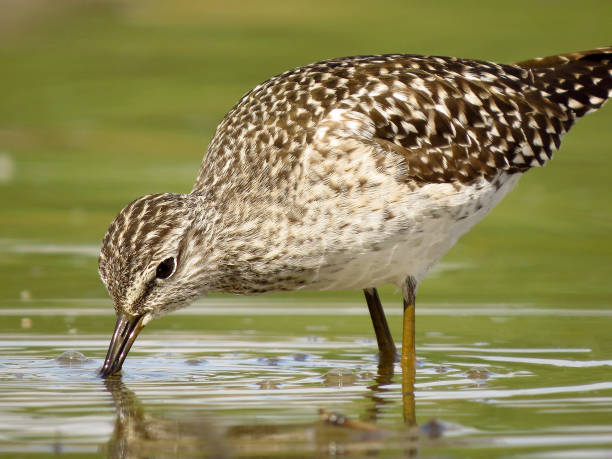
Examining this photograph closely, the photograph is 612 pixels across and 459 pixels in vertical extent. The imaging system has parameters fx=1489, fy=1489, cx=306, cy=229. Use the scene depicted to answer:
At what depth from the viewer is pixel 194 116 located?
2294 cm

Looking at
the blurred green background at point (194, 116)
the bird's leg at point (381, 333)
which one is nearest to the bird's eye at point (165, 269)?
the bird's leg at point (381, 333)

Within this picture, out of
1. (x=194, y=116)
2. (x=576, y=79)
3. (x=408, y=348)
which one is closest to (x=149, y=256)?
(x=408, y=348)

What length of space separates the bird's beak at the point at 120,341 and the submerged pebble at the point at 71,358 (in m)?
0.58

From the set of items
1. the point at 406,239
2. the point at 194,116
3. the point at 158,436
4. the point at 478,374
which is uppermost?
the point at 194,116

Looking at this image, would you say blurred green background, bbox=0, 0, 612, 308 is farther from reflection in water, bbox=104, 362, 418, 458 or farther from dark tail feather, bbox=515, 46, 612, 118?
reflection in water, bbox=104, 362, 418, 458

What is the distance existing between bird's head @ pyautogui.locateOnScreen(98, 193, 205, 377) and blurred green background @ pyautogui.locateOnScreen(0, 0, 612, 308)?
336 cm

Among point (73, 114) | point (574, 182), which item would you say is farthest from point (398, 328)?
point (73, 114)

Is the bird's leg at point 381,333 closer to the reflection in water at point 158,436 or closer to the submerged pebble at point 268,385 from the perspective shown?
the submerged pebble at point 268,385

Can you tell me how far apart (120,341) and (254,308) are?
9.96 ft

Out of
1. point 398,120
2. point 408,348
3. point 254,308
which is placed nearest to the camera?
point 408,348

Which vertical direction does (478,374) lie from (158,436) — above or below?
above

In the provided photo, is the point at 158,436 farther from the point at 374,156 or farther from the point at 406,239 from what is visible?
the point at 374,156

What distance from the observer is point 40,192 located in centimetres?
1809

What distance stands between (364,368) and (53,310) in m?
3.36
